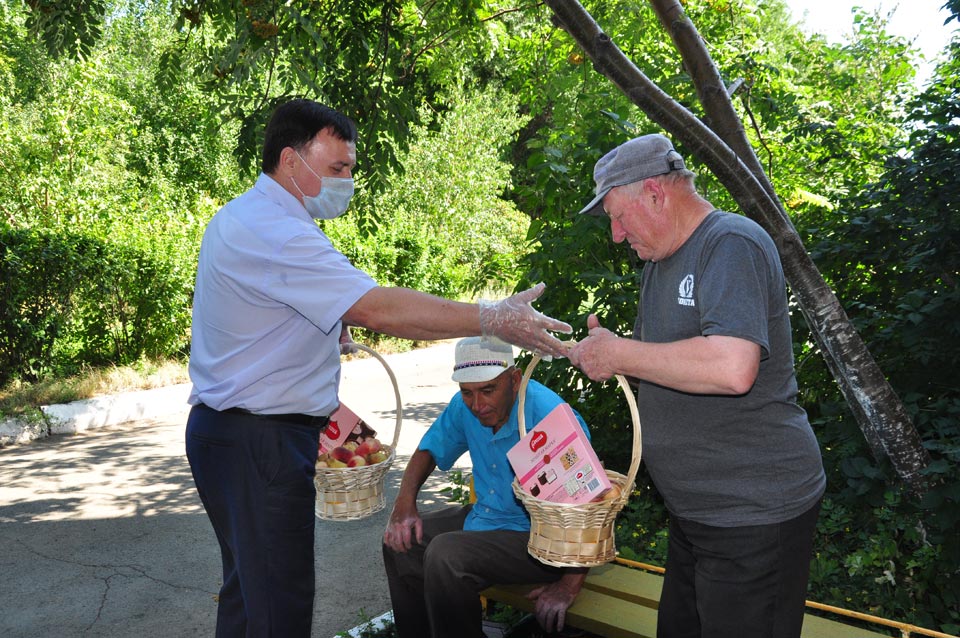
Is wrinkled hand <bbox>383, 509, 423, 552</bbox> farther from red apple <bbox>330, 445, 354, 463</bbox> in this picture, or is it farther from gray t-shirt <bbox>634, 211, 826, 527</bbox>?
gray t-shirt <bbox>634, 211, 826, 527</bbox>

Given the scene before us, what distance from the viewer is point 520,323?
2521 mm

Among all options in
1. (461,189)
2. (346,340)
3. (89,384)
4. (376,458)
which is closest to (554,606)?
(376,458)

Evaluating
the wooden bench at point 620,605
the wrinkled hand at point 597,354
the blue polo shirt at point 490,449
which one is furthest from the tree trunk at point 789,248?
the wrinkled hand at point 597,354

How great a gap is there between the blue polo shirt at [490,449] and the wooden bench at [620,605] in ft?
0.93

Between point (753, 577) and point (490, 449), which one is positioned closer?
point (753, 577)

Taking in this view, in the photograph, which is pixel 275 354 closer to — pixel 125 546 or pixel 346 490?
pixel 346 490

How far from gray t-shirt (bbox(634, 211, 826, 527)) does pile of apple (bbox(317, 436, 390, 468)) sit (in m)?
1.51

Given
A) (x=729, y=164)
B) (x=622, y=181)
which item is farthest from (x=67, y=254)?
(x=622, y=181)

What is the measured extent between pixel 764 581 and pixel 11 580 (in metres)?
4.40

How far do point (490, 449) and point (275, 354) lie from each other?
1.26 metres

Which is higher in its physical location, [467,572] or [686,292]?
[686,292]

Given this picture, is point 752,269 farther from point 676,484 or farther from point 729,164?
point 729,164

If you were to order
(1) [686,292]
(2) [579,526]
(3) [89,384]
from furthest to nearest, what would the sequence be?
(3) [89,384] → (2) [579,526] → (1) [686,292]

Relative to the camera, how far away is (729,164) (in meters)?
3.68
